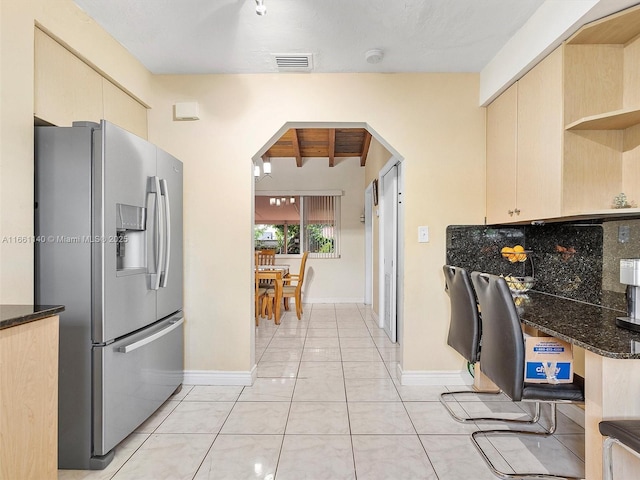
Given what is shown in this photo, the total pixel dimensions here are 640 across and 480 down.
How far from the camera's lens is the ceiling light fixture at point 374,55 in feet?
7.84

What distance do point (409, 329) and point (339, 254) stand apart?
391 centimetres

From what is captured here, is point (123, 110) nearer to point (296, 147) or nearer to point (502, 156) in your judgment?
point (502, 156)

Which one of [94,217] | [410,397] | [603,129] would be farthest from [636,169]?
[94,217]

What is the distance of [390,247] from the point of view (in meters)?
4.18

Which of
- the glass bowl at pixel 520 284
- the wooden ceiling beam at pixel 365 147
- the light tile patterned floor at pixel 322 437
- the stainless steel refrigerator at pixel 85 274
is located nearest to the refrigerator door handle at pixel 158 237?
the stainless steel refrigerator at pixel 85 274

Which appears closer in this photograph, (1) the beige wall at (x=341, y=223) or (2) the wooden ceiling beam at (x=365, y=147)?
(2) the wooden ceiling beam at (x=365, y=147)

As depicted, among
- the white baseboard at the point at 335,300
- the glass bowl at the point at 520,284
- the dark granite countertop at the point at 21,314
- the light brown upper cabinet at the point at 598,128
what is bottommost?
the white baseboard at the point at 335,300

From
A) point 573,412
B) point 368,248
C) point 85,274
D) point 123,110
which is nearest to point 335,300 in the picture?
point 368,248

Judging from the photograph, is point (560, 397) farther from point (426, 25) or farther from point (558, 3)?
point (426, 25)

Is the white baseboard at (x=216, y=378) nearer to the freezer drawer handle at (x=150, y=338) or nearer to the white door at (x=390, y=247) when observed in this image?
the freezer drawer handle at (x=150, y=338)

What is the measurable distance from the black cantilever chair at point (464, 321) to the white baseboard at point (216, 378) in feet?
4.98

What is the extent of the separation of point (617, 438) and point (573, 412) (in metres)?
1.20

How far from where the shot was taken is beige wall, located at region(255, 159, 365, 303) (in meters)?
6.59

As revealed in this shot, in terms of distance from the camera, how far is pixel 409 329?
109 inches
